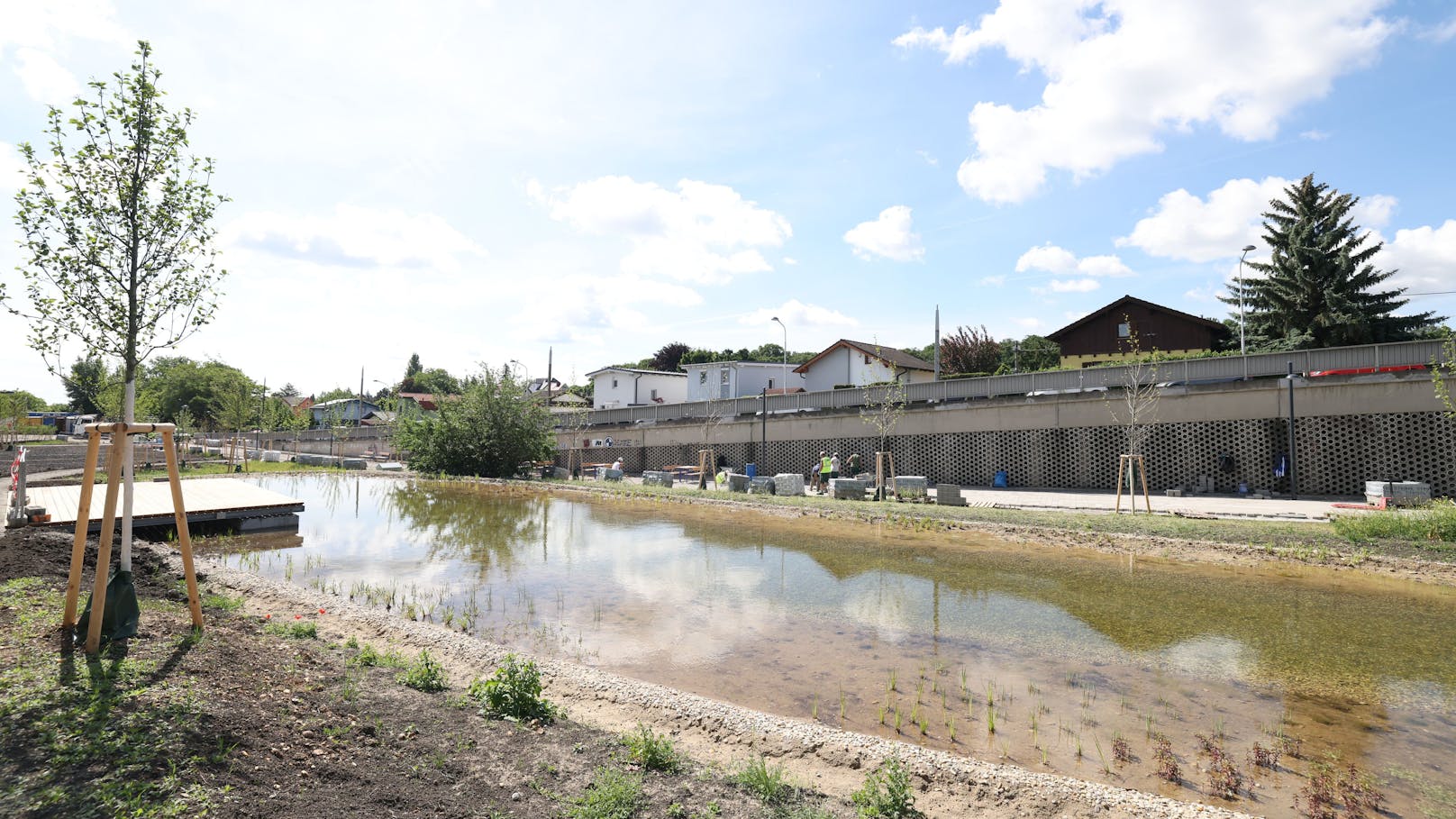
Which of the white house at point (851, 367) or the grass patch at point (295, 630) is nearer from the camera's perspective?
the grass patch at point (295, 630)

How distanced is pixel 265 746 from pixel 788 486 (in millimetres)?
21757

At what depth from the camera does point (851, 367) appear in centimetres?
5134

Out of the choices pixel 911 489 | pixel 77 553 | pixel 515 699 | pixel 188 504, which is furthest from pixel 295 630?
pixel 911 489

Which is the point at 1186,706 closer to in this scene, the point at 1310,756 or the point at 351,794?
the point at 1310,756

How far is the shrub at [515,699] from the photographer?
5312 millimetres

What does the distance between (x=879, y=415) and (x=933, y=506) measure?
9.91 metres

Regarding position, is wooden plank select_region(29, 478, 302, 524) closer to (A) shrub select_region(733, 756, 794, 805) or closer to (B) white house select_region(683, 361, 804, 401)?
(A) shrub select_region(733, 756, 794, 805)

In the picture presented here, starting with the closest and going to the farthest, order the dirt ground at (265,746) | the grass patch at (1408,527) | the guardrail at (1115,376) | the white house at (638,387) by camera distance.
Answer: the dirt ground at (265,746) → the grass patch at (1408,527) → the guardrail at (1115,376) → the white house at (638,387)

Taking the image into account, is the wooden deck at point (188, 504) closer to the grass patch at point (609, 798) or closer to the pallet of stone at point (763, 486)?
the grass patch at point (609, 798)

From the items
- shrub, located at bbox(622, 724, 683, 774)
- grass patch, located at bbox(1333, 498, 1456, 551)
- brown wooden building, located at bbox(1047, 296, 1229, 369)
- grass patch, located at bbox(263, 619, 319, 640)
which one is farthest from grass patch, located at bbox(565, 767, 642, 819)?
brown wooden building, located at bbox(1047, 296, 1229, 369)

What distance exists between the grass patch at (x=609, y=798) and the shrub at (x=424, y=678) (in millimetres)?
2309

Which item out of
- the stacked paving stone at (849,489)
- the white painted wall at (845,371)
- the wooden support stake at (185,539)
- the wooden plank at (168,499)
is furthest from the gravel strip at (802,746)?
the white painted wall at (845,371)

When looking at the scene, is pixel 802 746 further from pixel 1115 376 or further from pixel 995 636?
pixel 1115 376

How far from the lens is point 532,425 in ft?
121
